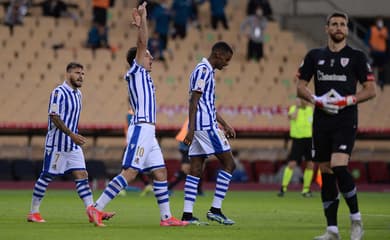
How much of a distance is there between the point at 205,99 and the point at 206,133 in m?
0.46

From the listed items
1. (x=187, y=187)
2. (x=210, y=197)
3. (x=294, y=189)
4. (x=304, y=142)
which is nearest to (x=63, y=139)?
(x=187, y=187)

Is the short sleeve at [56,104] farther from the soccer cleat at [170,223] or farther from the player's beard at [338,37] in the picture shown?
the player's beard at [338,37]

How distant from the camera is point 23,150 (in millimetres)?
30828

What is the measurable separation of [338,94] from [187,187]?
3.72m

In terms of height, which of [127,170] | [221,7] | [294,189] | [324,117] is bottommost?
[294,189]

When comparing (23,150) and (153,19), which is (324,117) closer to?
(23,150)

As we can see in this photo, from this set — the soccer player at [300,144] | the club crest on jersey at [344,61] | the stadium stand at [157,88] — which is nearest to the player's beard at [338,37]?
the club crest on jersey at [344,61]

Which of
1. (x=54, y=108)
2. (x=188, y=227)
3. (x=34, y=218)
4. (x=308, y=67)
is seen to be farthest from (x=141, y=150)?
(x=308, y=67)

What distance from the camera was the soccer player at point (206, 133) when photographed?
14977 millimetres

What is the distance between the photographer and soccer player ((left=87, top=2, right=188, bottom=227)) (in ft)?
45.7

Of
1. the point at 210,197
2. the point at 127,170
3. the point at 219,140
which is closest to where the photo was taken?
the point at 127,170

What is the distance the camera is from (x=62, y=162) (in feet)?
51.9

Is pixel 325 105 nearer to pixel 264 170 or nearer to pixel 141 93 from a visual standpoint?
pixel 141 93

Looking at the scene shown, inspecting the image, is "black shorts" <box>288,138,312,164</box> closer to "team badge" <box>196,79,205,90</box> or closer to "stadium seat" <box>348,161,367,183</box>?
"stadium seat" <box>348,161,367,183</box>
